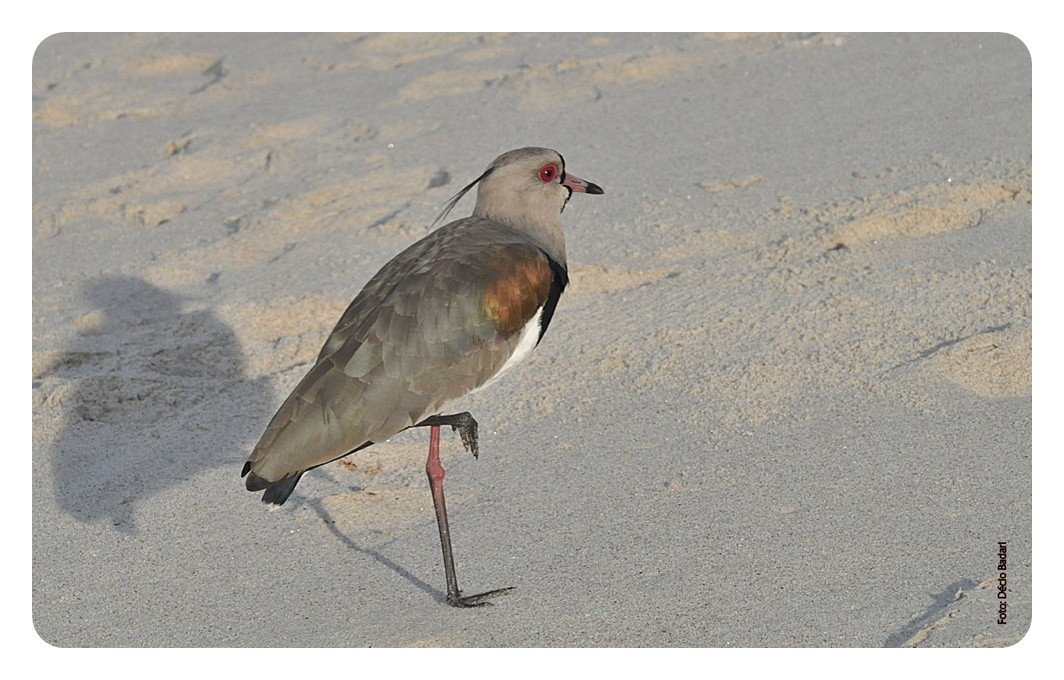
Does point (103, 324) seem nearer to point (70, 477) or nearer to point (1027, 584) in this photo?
point (70, 477)

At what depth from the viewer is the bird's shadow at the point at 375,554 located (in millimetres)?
4391

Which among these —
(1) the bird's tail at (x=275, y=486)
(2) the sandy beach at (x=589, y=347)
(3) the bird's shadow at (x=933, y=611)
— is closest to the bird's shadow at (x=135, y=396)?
(2) the sandy beach at (x=589, y=347)

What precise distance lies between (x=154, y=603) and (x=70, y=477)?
97 cm

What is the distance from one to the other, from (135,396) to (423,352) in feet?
6.38

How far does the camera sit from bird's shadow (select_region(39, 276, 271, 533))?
514cm

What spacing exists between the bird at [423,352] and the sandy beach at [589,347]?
433 mm

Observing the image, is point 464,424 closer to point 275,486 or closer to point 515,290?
point 515,290

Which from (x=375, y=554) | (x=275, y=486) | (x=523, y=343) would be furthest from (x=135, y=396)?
(x=523, y=343)

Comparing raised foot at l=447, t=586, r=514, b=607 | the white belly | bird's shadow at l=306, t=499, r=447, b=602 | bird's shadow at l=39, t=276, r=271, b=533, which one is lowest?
bird's shadow at l=39, t=276, r=271, b=533

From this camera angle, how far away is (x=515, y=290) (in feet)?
14.2

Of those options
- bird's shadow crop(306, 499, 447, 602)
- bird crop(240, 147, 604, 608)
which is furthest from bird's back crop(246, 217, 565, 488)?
bird's shadow crop(306, 499, 447, 602)

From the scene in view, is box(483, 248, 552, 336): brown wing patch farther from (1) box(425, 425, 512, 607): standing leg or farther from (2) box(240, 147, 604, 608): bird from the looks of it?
(1) box(425, 425, 512, 607): standing leg

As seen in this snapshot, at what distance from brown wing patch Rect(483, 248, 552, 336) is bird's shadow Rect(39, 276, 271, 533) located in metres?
1.48

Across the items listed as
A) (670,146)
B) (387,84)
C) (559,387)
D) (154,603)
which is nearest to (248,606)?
(154,603)
